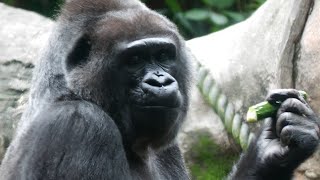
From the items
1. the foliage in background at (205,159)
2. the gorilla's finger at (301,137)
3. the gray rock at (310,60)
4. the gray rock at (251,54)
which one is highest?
the gorilla's finger at (301,137)

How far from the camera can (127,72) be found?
3885 mm

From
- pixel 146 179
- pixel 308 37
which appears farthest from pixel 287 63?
pixel 146 179

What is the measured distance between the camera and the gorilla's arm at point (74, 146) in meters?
3.68

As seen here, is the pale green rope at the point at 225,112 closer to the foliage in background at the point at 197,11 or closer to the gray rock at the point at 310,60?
→ the gray rock at the point at 310,60

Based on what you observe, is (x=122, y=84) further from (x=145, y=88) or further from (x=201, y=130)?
(x=201, y=130)

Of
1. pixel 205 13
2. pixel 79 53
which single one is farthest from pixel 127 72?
pixel 205 13

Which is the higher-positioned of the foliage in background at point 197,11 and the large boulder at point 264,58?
the large boulder at point 264,58

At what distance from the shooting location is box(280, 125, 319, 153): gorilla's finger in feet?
12.9

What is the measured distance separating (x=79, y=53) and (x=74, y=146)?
1.65ft

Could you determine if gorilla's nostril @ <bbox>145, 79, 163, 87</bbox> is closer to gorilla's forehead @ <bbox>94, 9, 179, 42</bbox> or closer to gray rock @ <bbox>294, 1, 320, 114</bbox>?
gorilla's forehead @ <bbox>94, 9, 179, 42</bbox>

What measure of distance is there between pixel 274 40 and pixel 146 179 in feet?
7.04

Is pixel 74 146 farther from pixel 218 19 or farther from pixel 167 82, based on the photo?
pixel 218 19

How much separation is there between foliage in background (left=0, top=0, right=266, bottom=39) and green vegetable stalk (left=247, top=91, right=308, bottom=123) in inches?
138

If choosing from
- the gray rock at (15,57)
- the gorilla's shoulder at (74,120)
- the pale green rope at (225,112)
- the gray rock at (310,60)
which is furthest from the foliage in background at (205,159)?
the gorilla's shoulder at (74,120)
